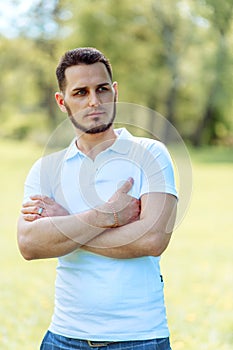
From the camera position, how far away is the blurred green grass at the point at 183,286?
4344mm

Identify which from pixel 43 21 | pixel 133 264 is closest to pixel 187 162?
pixel 133 264

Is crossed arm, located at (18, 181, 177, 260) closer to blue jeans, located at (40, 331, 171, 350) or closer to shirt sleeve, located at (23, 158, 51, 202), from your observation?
shirt sleeve, located at (23, 158, 51, 202)

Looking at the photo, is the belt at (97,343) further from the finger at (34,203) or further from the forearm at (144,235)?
the finger at (34,203)

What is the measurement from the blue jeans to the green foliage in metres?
24.1

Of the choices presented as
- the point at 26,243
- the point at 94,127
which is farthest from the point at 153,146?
the point at 26,243

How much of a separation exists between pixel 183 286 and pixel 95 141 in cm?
376

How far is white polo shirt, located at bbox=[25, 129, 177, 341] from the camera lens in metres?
2.17

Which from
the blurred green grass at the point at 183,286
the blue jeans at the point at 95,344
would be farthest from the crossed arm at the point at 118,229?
the blurred green grass at the point at 183,286

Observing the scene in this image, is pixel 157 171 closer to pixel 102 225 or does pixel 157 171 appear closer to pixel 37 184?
pixel 102 225

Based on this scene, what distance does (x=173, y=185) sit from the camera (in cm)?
223

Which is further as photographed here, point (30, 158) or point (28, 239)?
point (30, 158)

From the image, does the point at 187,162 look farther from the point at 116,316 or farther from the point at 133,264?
the point at 116,316

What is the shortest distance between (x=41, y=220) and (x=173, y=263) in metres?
4.91

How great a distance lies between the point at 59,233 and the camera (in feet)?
7.24
